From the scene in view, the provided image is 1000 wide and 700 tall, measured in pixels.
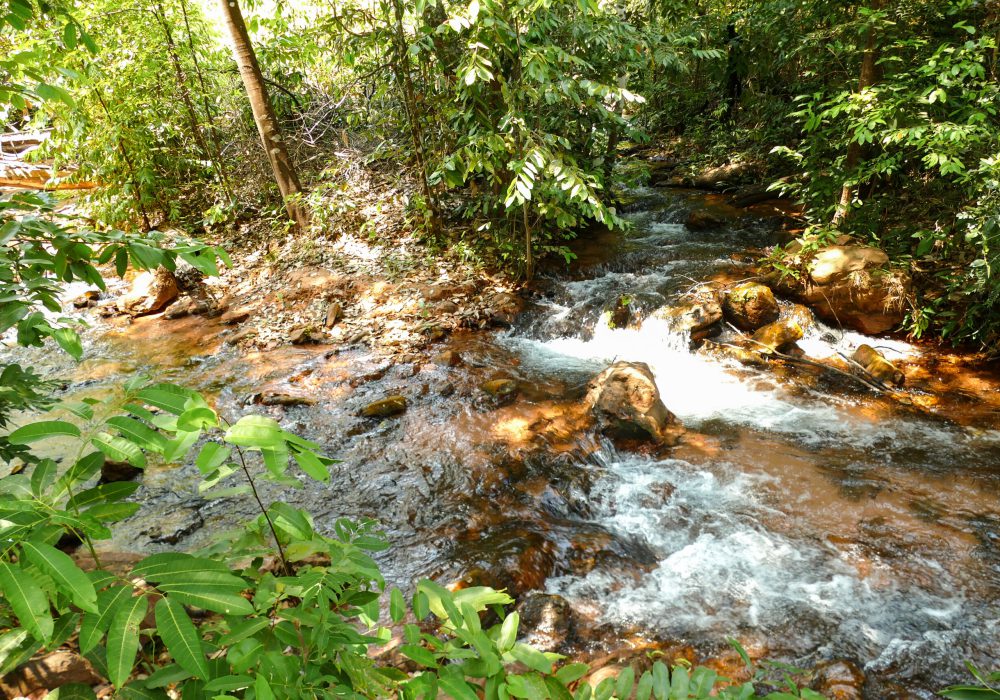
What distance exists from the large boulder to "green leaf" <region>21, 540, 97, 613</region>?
7.06 meters

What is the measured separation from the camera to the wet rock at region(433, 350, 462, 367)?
6.19m

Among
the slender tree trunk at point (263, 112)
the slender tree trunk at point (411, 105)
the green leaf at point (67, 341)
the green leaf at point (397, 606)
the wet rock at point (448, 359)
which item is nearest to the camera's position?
the green leaf at point (397, 606)

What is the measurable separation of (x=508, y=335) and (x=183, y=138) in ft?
23.8

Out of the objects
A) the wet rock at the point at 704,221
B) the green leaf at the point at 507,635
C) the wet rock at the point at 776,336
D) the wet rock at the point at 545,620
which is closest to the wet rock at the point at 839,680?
the wet rock at the point at 545,620

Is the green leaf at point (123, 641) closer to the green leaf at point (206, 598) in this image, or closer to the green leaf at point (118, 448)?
the green leaf at point (206, 598)

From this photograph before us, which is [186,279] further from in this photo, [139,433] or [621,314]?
[139,433]

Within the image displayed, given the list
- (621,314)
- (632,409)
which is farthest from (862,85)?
(632,409)

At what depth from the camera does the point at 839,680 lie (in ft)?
9.08

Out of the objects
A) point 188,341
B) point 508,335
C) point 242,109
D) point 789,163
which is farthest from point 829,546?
point 242,109

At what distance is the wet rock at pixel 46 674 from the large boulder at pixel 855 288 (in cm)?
704

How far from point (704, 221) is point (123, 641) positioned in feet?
30.9

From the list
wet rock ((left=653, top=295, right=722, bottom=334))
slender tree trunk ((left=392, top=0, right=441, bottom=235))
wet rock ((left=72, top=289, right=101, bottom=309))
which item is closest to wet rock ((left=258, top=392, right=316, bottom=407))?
slender tree trunk ((left=392, top=0, right=441, bottom=235))

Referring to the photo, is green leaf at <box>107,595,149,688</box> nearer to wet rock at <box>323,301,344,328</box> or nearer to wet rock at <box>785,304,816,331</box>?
wet rock at <box>323,301,344,328</box>

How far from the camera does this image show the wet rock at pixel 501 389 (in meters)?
5.58
